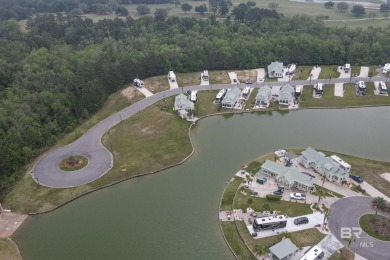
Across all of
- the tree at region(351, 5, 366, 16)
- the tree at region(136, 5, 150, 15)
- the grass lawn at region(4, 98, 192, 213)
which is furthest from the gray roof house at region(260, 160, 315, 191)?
the tree at region(351, 5, 366, 16)

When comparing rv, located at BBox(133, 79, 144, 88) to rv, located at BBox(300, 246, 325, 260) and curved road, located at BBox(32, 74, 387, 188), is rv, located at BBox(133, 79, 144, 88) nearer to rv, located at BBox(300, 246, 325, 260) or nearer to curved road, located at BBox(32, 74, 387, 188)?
curved road, located at BBox(32, 74, 387, 188)

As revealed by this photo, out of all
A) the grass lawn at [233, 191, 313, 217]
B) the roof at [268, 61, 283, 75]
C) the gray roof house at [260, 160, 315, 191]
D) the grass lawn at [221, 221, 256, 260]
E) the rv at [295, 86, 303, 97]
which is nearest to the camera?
the grass lawn at [221, 221, 256, 260]

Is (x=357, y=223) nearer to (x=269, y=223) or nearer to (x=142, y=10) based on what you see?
(x=269, y=223)

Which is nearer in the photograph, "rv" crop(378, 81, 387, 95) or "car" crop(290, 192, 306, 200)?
"car" crop(290, 192, 306, 200)

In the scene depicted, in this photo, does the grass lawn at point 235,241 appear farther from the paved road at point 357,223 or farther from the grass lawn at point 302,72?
the grass lawn at point 302,72

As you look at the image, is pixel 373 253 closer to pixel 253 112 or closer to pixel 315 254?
pixel 315 254

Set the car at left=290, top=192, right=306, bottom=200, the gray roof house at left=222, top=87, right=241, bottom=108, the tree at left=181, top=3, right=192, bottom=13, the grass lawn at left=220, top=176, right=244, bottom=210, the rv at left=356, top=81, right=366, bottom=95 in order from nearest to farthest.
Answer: the car at left=290, top=192, right=306, bottom=200 → the grass lawn at left=220, top=176, right=244, bottom=210 → the gray roof house at left=222, top=87, right=241, bottom=108 → the rv at left=356, top=81, right=366, bottom=95 → the tree at left=181, top=3, right=192, bottom=13
